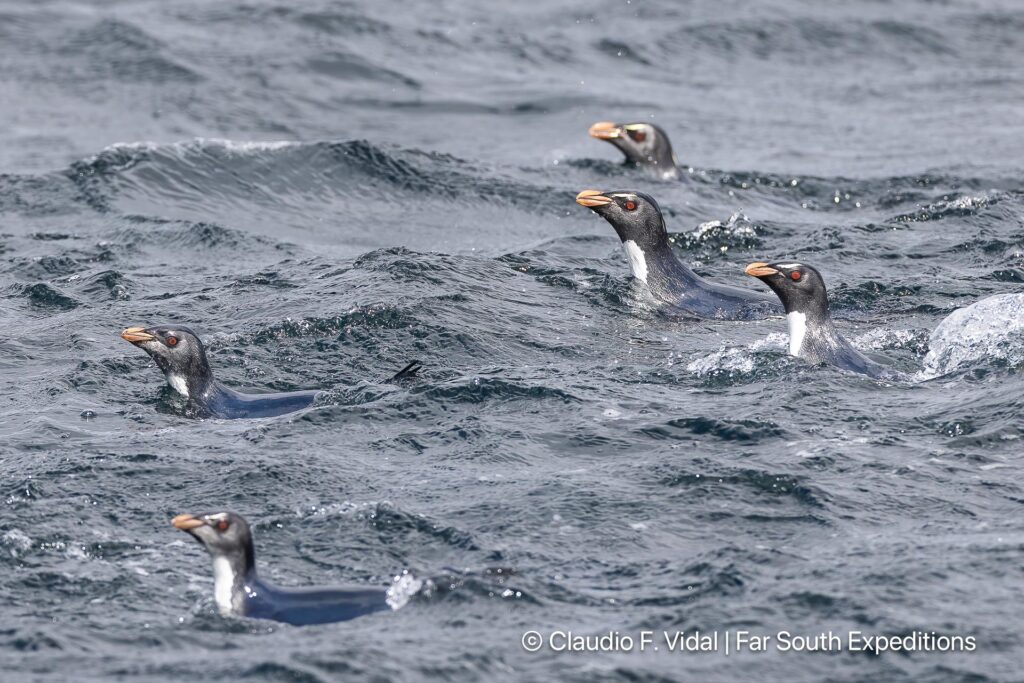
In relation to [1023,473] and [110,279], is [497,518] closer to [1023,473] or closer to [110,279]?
[1023,473]

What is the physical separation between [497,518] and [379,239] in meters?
8.13

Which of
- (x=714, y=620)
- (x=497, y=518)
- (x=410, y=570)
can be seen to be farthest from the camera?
(x=497, y=518)

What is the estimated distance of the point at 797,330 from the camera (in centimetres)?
1227

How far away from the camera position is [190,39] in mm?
26438

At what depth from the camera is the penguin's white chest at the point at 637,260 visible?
14.5 meters

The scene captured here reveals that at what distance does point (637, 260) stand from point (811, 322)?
2610 mm

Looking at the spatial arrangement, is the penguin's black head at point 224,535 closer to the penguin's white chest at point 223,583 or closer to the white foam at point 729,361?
the penguin's white chest at point 223,583

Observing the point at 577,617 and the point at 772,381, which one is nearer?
the point at 577,617

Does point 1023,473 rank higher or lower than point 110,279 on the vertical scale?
higher

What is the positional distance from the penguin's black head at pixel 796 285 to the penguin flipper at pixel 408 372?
253cm

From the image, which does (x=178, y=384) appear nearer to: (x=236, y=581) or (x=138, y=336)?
(x=138, y=336)

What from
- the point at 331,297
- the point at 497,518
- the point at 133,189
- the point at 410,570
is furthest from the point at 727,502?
the point at 133,189

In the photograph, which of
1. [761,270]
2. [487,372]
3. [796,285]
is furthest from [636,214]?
[487,372]

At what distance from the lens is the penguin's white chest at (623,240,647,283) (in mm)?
14461
